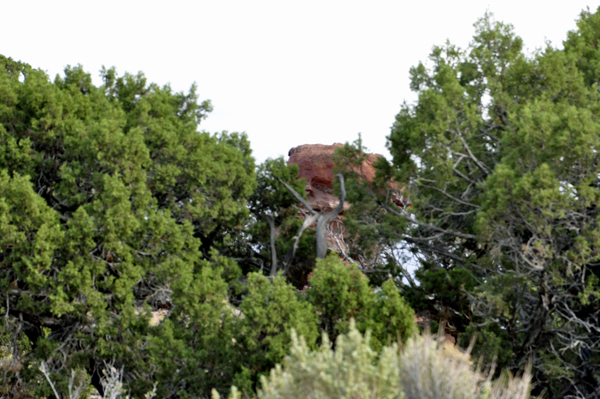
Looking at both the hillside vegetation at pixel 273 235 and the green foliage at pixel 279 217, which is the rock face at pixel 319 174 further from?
the hillside vegetation at pixel 273 235

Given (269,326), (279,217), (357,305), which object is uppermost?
(279,217)

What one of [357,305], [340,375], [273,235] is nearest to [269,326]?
[357,305]

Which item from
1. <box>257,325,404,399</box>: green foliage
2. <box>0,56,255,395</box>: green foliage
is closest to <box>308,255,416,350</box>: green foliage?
<box>0,56,255,395</box>: green foliage

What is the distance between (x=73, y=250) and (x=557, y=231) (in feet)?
23.9

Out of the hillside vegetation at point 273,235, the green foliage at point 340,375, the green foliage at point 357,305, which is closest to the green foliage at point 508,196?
the hillside vegetation at point 273,235

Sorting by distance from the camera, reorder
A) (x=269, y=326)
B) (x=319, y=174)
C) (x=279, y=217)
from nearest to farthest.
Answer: (x=269, y=326), (x=279, y=217), (x=319, y=174)

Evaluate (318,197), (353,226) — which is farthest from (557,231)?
(318,197)

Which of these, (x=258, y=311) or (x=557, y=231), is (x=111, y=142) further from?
(x=557, y=231)

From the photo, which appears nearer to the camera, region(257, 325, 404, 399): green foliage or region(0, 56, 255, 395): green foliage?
region(257, 325, 404, 399): green foliage

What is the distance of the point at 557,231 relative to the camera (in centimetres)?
916

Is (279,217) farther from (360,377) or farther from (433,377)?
(360,377)

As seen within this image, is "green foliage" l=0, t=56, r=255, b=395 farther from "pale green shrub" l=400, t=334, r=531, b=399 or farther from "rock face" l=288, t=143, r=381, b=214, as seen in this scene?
"rock face" l=288, t=143, r=381, b=214

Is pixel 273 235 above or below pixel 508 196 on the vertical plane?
below

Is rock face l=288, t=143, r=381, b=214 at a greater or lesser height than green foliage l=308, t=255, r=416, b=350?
greater
